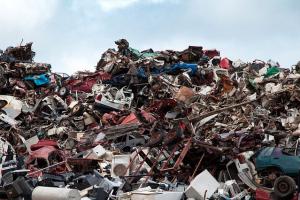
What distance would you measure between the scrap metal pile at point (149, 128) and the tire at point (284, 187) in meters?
0.02

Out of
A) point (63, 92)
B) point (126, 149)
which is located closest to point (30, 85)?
point (63, 92)

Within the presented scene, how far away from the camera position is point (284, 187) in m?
9.57

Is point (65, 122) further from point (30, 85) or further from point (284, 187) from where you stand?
point (284, 187)

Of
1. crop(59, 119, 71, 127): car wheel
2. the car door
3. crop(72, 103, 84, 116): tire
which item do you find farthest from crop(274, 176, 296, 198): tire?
crop(72, 103, 84, 116): tire

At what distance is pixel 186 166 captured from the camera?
12.1 meters

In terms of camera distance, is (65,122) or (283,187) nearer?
(283,187)

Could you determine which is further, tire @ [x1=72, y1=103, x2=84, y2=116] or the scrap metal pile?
tire @ [x1=72, y1=103, x2=84, y2=116]

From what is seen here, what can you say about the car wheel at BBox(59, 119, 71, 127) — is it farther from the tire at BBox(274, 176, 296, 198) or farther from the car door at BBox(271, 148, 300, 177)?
the tire at BBox(274, 176, 296, 198)

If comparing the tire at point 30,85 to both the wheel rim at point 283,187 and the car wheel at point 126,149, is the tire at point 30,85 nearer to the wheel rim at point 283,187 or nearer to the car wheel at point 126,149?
the car wheel at point 126,149

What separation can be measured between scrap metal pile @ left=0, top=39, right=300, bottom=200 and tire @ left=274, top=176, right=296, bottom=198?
0.06 ft

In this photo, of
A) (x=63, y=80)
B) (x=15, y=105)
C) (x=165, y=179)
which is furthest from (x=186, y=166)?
(x=63, y=80)

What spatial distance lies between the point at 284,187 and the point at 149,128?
20.0ft

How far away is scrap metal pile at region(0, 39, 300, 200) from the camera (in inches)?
419

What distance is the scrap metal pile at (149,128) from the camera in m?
10.6
